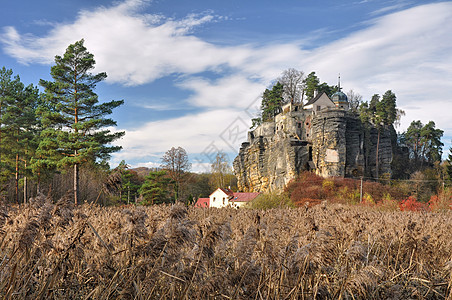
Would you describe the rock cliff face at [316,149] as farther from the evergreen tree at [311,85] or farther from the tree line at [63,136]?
the tree line at [63,136]

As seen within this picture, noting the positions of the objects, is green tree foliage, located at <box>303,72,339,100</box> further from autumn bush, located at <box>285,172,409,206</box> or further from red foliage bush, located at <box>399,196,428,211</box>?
red foliage bush, located at <box>399,196,428,211</box>

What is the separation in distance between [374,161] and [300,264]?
5205cm

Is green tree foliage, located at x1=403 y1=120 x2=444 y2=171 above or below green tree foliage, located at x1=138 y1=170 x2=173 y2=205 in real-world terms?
above

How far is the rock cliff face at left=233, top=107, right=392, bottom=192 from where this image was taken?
149ft

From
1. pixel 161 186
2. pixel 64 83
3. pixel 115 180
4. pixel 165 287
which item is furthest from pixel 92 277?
pixel 161 186

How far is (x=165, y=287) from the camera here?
2.18m

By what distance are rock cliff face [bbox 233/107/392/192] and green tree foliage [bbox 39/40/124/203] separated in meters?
29.5

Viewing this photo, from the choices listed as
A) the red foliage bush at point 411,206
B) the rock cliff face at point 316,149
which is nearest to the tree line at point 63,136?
the red foliage bush at point 411,206

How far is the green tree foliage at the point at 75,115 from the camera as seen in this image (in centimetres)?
2353

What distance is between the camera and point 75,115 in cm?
2508

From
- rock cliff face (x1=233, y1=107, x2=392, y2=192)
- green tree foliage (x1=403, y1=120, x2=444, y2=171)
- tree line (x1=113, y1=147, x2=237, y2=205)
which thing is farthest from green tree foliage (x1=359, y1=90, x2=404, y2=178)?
tree line (x1=113, y1=147, x2=237, y2=205)

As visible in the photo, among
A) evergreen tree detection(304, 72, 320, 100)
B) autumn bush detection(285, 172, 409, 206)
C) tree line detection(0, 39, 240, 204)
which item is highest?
evergreen tree detection(304, 72, 320, 100)

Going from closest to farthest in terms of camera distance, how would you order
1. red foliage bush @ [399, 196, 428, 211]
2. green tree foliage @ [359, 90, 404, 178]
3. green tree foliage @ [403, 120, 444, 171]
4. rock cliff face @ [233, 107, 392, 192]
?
red foliage bush @ [399, 196, 428, 211], rock cliff face @ [233, 107, 392, 192], green tree foliage @ [359, 90, 404, 178], green tree foliage @ [403, 120, 444, 171]

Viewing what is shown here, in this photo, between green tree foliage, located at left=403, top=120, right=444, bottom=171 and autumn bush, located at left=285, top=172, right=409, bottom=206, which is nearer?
autumn bush, located at left=285, top=172, right=409, bottom=206
